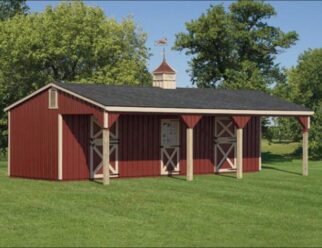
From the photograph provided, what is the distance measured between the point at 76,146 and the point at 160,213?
932cm

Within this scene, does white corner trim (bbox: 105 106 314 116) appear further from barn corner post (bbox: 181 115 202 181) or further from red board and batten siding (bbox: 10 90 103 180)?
red board and batten siding (bbox: 10 90 103 180)

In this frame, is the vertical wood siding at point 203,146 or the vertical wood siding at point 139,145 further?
the vertical wood siding at point 203,146

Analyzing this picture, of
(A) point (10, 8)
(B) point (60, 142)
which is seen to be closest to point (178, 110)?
(B) point (60, 142)

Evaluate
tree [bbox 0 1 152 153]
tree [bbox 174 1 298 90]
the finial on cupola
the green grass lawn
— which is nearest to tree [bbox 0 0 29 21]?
tree [bbox 0 1 152 153]

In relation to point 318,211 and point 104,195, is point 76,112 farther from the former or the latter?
point 318,211

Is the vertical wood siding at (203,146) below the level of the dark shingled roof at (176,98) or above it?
below

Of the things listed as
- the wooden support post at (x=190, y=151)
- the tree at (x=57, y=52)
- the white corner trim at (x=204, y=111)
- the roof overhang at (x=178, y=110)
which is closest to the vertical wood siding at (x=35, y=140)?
the roof overhang at (x=178, y=110)

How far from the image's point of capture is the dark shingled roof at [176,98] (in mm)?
22531

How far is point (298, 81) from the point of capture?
5650 cm

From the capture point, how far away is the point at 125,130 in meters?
24.6

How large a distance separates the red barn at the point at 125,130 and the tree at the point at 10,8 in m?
36.1

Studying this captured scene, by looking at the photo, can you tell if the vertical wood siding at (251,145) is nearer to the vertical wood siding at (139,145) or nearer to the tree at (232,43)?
the vertical wood siding at (139,145)

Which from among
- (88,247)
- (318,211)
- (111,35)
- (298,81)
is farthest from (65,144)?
(298,81)

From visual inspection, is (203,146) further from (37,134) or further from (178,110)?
Result: (37,134)
